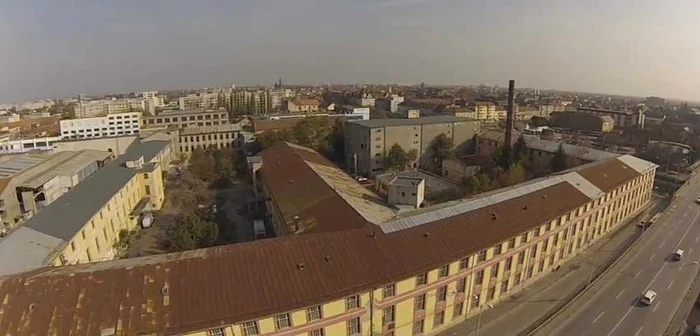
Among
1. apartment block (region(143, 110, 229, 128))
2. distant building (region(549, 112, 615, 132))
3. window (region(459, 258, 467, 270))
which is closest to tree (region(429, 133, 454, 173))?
window (region(459, 258, 467, 270))

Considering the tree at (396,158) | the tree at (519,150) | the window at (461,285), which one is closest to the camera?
the window at (461,285)

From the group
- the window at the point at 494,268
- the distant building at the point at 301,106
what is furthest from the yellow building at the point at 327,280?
the distant building at the point at 301,106

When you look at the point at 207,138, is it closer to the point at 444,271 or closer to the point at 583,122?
the point at 444,271

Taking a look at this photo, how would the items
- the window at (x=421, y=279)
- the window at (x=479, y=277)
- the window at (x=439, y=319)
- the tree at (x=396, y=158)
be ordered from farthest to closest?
the tree at (x=396, y=158) → the window at (x=479, y=277) → the window at (x=439, y=319) → the window at (x=421, y=279)

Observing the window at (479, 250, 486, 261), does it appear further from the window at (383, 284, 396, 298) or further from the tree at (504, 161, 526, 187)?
the tree at (504, 161, 526, 187)

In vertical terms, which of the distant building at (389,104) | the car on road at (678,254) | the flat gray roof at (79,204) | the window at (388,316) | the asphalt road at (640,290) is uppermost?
the distant building at (389,104)

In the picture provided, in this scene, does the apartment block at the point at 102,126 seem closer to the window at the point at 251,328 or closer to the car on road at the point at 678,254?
the window at the point at 251,328
